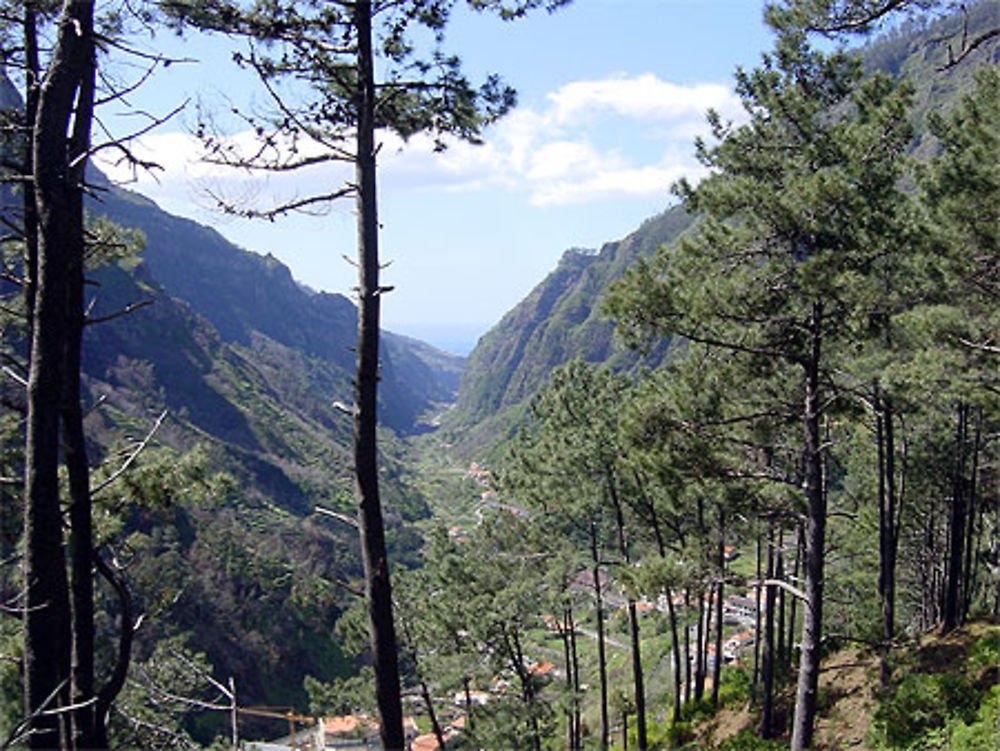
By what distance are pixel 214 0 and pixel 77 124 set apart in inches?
50.9

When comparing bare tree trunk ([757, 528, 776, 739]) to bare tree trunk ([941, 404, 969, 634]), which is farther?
bare tree trunk ([941, 404, 969, 634])

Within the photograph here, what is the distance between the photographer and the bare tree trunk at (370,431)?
467cm

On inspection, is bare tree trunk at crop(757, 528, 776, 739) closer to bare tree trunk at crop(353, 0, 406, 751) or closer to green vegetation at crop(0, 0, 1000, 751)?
green vegetation at crop(0, 0, 1000, 751)

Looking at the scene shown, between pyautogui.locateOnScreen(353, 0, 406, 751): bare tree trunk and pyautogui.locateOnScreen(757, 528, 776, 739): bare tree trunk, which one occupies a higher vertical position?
pyautogui.locateOnScreen(353, 0, 406, 751): bare tree trunk

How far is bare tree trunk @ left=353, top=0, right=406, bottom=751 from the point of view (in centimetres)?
467

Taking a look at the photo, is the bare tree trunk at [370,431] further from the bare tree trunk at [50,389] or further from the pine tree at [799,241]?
the pine tree at [799,241]

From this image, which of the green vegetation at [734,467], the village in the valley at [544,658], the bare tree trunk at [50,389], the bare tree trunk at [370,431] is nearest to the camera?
the bare tree trunk at [50,389]

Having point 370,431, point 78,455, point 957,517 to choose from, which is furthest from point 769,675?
point 78,455

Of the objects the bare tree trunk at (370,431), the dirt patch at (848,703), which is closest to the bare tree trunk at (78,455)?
the bare tree trunk at (370,431)

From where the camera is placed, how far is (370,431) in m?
4.71

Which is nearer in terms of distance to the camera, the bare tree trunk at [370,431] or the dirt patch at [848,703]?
the bare tree trunk at [370,431]

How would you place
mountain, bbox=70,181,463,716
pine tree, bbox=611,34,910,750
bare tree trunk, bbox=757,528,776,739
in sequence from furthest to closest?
bare tree trunk, bbox=757,528,776,739, pine tree, bbox=611,34,910,750, mountain, bbox=70,181,463,716

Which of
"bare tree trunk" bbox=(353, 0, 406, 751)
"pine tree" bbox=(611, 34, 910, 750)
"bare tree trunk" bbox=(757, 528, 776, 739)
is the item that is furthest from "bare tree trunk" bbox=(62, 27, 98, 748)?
"bare tree trunk" bbox=(757, 528, 776, 739)

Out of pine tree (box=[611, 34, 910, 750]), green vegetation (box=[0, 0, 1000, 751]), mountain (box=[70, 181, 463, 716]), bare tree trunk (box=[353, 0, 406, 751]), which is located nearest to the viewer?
bare tree trunk (box=[353, 0, 406, 751])
